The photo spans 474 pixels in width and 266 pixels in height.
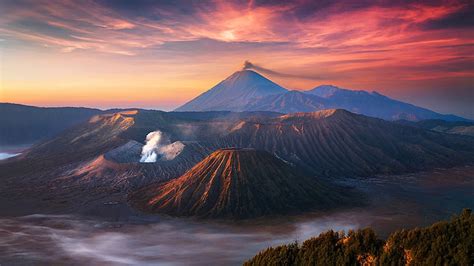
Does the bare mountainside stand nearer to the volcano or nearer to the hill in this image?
the volcano

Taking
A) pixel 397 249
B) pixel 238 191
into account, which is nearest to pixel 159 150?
pixel 238 191

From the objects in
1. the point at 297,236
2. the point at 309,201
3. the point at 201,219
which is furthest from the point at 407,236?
the point at 309,201

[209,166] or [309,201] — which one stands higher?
[209,166]

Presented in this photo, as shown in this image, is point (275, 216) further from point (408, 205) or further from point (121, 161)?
point (121, 161)

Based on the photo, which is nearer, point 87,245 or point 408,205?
point 87,245

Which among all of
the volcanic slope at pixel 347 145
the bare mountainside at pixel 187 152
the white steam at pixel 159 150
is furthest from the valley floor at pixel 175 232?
the volcanic slope at pixel 347 145

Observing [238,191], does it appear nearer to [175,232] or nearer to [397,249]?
[175,232]
